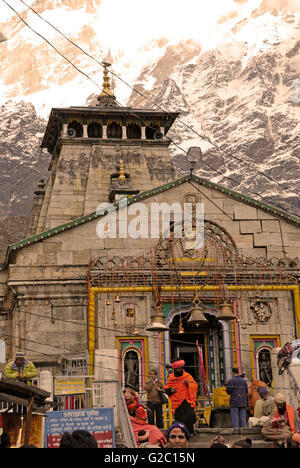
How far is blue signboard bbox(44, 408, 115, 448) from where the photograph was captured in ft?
57.6

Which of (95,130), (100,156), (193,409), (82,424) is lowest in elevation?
(82,424)

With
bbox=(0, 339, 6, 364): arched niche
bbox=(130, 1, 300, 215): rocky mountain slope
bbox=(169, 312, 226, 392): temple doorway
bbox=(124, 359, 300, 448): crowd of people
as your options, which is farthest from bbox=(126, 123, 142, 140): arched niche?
bbox=(130, 1, 300, 215): rocky mountain slope

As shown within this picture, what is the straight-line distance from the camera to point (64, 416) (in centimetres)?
1770

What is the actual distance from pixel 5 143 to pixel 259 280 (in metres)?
117

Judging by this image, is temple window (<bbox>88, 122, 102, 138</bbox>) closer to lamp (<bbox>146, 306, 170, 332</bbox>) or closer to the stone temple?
the stone temple

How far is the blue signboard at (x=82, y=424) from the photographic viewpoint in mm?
17547

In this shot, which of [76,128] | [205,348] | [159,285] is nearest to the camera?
[159,285]

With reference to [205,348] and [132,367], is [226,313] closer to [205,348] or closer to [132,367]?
[132,367]

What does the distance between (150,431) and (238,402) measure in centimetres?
419

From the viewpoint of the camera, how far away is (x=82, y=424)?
17.9 metres

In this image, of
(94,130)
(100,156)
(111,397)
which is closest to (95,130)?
(94,130)

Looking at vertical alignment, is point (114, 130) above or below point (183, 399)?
above

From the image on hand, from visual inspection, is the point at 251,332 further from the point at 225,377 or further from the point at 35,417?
the point at 35,417

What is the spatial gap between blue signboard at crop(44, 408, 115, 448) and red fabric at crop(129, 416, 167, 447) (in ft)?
3.65
